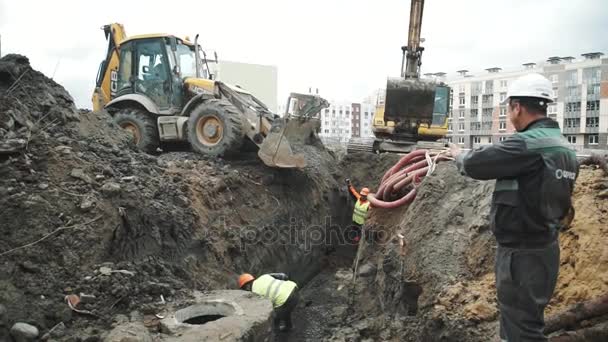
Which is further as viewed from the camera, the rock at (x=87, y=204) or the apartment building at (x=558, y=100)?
the apartment building at (x=558, y=100)

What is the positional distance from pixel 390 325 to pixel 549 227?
2.69 meters

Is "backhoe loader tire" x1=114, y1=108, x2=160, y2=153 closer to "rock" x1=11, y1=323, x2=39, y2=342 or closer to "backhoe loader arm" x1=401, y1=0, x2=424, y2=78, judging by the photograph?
"rock" x1=11, y1=323, x2=39, y2=342

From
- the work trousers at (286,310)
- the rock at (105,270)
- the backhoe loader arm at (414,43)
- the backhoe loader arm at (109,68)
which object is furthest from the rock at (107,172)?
the backhoe loader arm at (414,43)

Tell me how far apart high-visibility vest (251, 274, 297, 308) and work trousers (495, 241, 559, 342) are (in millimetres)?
2928

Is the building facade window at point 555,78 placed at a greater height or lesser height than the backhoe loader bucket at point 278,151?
greater

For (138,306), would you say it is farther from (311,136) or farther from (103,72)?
(103,72)

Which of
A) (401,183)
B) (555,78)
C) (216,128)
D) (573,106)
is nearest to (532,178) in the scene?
(401,183)

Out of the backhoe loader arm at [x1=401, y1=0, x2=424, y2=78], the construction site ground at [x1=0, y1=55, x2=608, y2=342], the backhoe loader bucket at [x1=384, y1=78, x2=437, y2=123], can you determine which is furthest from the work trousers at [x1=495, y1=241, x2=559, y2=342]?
the backhoe loader arm at [x1=401, y1=0, x2=424, y2=78]

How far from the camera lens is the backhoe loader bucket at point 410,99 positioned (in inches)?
447

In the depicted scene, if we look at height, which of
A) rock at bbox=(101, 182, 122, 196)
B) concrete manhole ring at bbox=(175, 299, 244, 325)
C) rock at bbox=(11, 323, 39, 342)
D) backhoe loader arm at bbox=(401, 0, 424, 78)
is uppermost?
backhoe loader arm at bbox=(401, 0, 424, 78)

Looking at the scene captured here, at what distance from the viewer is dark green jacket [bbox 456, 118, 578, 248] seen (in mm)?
2529

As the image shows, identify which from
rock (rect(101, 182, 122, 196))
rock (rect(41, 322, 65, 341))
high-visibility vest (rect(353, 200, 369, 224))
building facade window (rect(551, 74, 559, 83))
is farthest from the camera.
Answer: building facade window (rect(551, 74, 559, 83))

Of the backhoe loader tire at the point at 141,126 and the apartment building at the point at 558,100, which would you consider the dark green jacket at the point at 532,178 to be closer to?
the backhoe loader tire at the point at 141,126

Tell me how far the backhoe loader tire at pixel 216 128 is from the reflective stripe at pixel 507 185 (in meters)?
5.71
